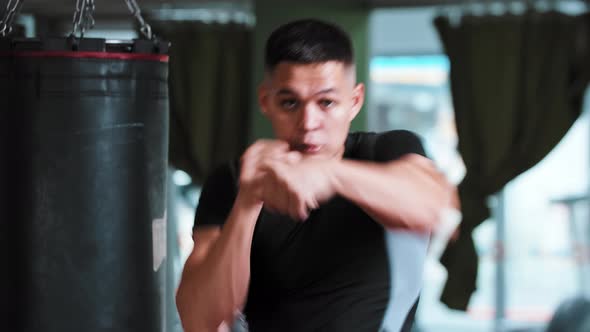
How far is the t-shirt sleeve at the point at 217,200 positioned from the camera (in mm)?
1303

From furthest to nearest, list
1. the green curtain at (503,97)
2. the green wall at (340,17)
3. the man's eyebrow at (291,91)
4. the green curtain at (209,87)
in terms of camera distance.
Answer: the green curtain at (209,87) → the green wall at (340,17) → the green curtain at (503,97) → the man's eyebrow at (291,91)

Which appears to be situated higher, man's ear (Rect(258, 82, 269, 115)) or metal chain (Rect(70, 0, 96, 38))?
metal chain (Rect(70, 0, 96, 38))

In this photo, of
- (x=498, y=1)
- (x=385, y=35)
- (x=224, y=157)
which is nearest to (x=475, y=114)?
(x=498, y=1)

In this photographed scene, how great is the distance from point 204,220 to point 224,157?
3.64 metres

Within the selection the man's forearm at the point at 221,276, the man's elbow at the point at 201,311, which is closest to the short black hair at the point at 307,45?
the man's forearm at the point at 221,276

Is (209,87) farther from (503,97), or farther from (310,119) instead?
(310,119)

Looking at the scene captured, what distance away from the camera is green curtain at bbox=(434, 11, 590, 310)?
4379mm

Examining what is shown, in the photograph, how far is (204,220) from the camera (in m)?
1.30

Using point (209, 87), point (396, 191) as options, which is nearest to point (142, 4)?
point (209, 87)

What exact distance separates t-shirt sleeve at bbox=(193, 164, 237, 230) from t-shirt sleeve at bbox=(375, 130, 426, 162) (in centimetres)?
24

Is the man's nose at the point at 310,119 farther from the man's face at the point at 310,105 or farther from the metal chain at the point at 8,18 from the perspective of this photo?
the metal chain at the point at 8,18

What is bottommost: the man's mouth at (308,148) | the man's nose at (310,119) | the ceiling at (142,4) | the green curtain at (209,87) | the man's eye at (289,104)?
the green curtain at (209,87)

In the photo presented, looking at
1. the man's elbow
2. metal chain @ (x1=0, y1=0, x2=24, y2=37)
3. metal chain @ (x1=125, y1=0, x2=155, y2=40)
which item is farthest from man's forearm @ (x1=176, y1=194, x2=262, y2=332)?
metal chain @ (x1=0, y1=0, x2=24, y2=37)

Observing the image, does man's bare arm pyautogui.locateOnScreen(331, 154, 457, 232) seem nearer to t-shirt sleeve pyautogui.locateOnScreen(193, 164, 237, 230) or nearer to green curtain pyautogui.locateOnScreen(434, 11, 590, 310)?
t-shirt sleeve pyautogui.locateOnScreen(193, 164, 237, 230)
